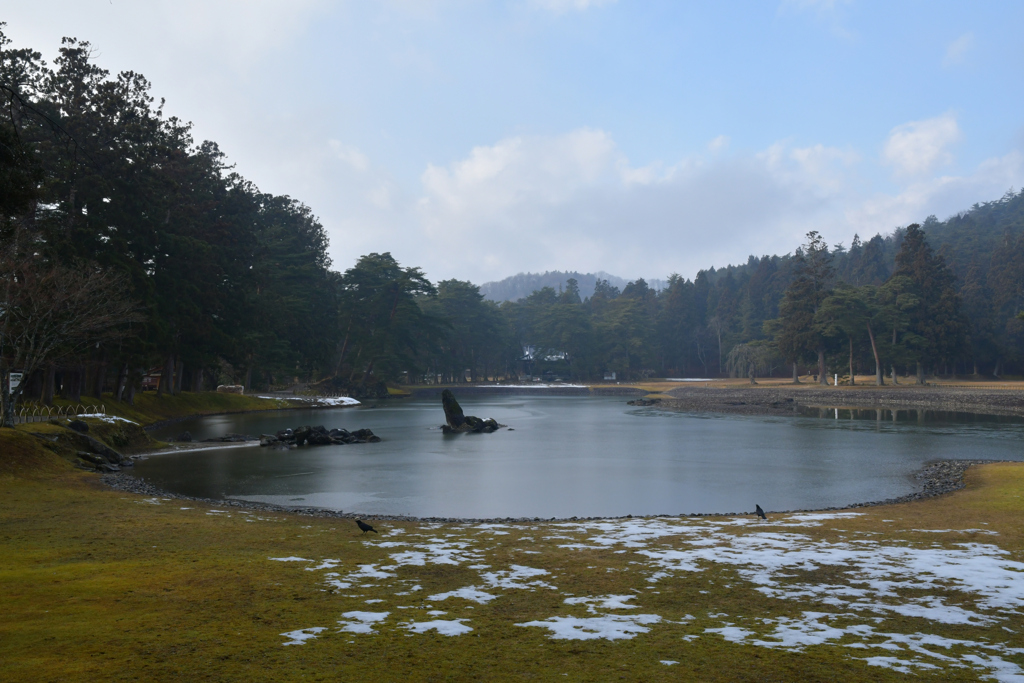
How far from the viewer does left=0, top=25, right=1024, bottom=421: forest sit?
28141mm

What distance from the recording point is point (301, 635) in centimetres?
641

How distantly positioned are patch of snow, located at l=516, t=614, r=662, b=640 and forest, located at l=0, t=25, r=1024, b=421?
23.6 feet

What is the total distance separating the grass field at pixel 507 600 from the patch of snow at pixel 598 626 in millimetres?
40

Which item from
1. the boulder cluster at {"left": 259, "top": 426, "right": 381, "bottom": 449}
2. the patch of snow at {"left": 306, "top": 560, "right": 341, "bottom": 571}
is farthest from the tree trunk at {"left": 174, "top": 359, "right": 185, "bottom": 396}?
the patch of snow at {"left": 306, "top": 560, "right": 341, "bottom": 571}

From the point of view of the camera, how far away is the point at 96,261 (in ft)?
105

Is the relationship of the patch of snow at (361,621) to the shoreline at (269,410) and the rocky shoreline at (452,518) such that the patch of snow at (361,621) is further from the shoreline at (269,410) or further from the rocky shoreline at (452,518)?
the shoreline at (269,410)

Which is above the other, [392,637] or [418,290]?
[418,290]

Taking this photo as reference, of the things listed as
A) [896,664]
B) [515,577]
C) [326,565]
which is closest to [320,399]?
[326,565]

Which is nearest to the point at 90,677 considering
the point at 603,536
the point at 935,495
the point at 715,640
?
the point at 715,640

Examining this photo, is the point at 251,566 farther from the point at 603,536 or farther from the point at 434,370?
the point at 434,370

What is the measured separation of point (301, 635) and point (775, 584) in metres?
5.46

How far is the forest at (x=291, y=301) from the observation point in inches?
1108

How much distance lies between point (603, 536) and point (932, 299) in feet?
252

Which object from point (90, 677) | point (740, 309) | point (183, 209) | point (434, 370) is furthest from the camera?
point (740, 309)
